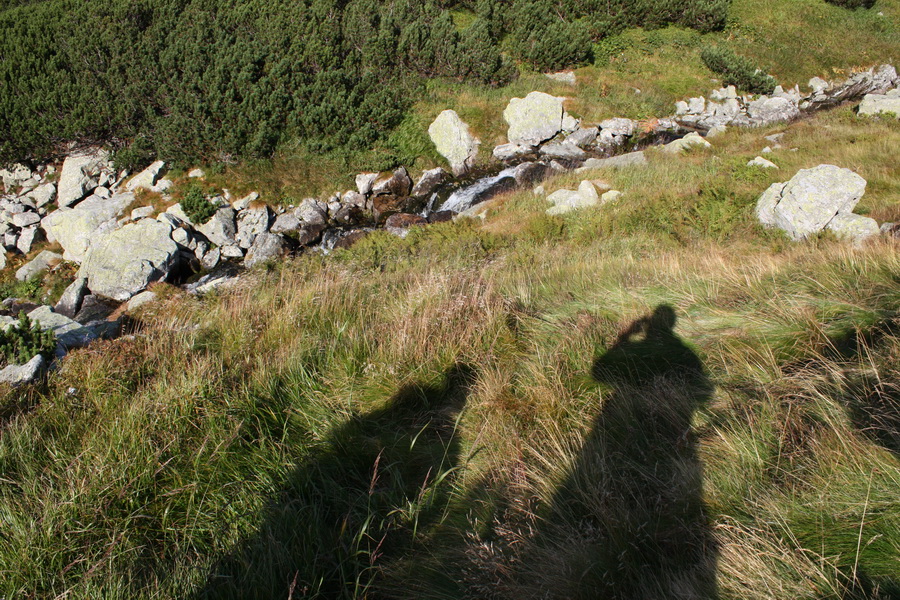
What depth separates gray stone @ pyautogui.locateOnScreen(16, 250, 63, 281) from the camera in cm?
1507

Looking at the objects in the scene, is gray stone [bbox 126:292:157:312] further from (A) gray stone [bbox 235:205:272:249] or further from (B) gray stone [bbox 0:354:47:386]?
(B) gray stone [bbox 0:354:47:386]

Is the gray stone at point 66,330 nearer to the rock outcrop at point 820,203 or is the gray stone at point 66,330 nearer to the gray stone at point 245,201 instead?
the gray stone at point 245,201

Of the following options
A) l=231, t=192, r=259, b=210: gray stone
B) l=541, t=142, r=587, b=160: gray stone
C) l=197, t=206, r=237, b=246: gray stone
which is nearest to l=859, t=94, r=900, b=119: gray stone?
l=541, t=142, r=587, b=160: gray stone

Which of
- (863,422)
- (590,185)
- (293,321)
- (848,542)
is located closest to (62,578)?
(293,321)

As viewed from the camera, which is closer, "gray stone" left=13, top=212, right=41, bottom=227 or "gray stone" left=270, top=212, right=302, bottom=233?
"gray stone" left=270, top=212, right=302, bottom=233

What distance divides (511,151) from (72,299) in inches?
560

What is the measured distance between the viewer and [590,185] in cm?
1315

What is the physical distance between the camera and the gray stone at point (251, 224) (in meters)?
15.4

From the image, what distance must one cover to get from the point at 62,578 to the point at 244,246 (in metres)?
13.9

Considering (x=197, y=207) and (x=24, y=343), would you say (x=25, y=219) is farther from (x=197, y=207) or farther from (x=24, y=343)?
(x=24, y=343)

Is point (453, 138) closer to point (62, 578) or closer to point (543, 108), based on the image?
point (543, 108)

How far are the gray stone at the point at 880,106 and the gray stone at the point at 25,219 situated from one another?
90.6 ft

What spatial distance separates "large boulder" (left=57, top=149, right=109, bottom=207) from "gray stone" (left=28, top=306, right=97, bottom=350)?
9.28m

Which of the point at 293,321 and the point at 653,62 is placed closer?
the point at 293,321
